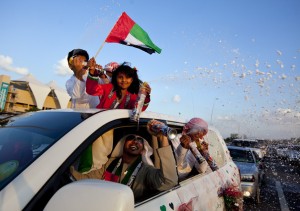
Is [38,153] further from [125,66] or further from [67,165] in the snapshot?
[125,66]

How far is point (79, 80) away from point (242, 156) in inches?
336

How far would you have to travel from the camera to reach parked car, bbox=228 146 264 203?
935cm

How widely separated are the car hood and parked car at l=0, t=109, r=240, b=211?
22.8 ft

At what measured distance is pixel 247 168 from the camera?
1005 cm

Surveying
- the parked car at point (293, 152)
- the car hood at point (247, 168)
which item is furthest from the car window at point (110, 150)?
the parked car at point (293, 152)

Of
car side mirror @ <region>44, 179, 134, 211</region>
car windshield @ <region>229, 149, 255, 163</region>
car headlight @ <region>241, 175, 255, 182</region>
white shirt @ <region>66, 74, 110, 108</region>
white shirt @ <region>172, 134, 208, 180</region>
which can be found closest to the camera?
car side mirror @ <region>44, 179, 134, 211</region>

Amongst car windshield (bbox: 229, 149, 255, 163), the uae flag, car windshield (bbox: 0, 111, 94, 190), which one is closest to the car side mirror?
car windshield (bbox: 0, 111, 94, 190)

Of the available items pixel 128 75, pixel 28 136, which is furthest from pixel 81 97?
pixel 28 136

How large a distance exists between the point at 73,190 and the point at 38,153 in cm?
50

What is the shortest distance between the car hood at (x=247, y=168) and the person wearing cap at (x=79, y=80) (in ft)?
23.3

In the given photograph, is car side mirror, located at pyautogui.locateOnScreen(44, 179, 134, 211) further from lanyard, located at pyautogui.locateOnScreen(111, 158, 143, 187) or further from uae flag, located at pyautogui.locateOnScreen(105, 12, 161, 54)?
uae flag, located at pyautogui.locateOnScreen(105, 12, 161, 54)

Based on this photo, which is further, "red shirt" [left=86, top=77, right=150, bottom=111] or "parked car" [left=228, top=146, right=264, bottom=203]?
"parked car" [left=228, top=146, right=264, bottom=203]

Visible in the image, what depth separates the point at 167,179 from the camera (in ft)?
8.32

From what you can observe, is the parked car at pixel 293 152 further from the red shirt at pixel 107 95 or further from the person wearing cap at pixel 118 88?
the red shirt at pixel 107 95
